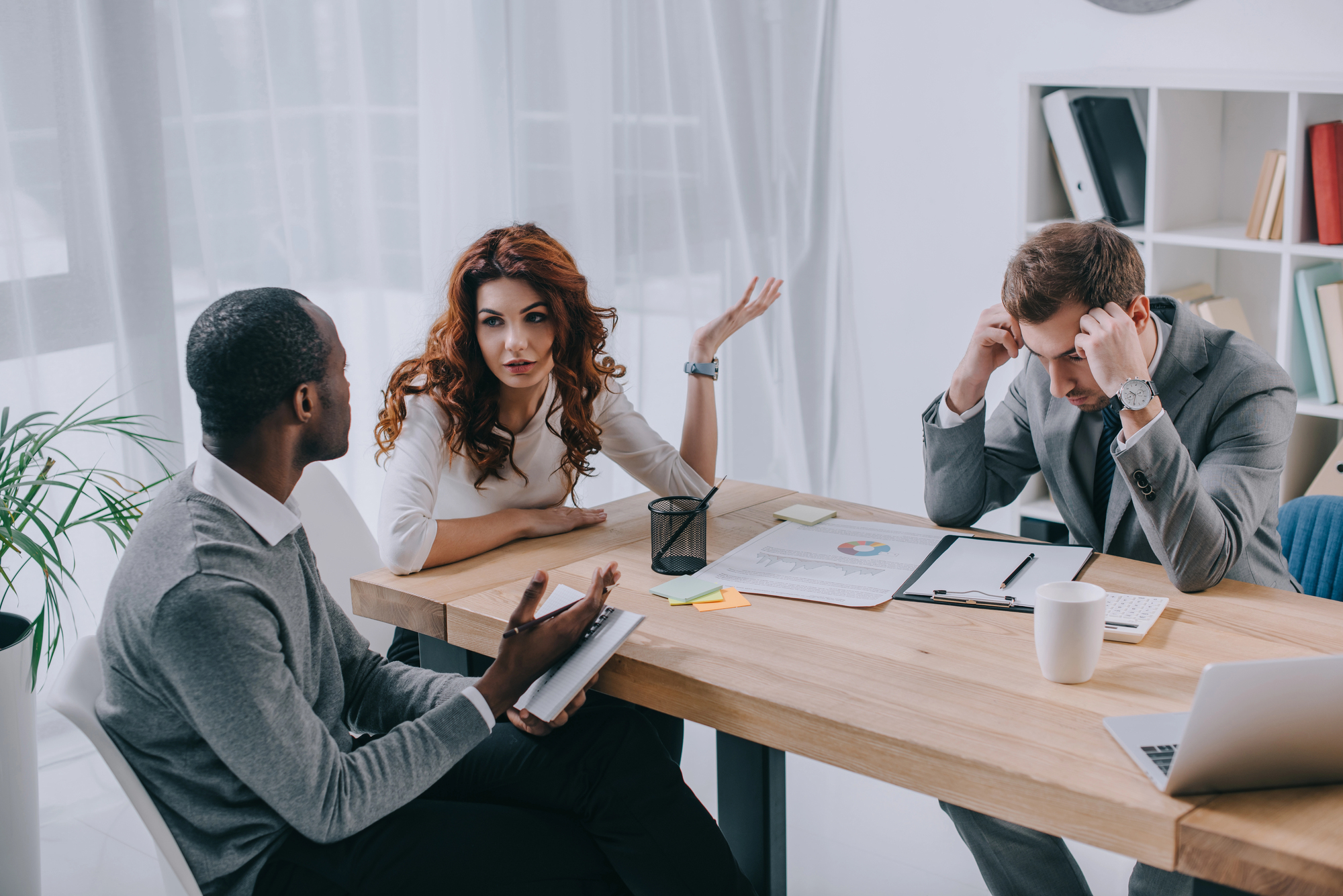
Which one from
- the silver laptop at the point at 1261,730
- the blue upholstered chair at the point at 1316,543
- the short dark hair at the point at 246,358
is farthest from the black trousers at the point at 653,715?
the blue upholstered chair at the point at 1316,543

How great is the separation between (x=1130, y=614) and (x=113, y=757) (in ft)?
3.86

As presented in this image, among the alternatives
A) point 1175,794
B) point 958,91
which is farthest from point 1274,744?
point 958,91

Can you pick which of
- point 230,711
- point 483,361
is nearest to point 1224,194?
point 483,361

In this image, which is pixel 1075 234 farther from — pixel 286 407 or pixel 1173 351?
pixel 286 407

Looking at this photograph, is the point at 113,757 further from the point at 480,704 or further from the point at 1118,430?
the point at 1118,430

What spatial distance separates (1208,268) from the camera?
9.96ft

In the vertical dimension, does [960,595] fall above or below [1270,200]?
below

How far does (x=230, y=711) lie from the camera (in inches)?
45.5

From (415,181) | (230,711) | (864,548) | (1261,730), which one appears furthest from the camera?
(415,181)

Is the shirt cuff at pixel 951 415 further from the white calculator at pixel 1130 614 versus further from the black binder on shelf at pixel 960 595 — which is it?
the white calculator at pixel 1130 614

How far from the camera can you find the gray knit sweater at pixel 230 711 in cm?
115

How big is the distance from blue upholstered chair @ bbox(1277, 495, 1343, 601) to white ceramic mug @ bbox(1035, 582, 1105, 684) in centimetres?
85

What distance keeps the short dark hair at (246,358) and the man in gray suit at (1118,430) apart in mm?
1038

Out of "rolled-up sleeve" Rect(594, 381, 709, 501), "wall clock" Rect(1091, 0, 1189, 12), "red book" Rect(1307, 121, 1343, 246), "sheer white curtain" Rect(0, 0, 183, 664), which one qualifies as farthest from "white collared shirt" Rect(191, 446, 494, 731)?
"wall clock" Rect(1091, 0, 1189, 12)
